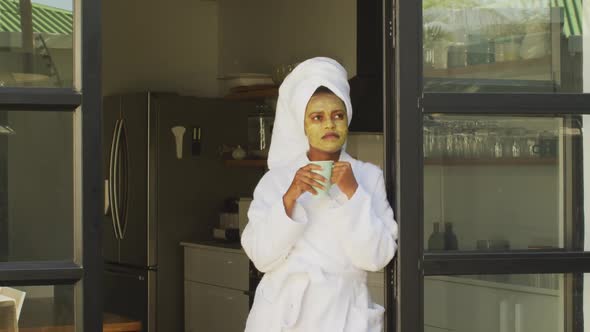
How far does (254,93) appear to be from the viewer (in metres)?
6.25

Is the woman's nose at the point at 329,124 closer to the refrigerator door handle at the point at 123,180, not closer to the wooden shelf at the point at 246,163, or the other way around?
the wooden shelf at the point at 246,163

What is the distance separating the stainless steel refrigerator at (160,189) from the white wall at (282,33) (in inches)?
16.9

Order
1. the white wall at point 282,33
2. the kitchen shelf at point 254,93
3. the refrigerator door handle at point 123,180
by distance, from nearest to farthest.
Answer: the white wall at point 282,33
the kitchen shelf at point 254,93
the refrigerator door handle at point 123,180

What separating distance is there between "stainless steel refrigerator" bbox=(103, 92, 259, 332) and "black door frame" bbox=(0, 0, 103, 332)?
3869mm

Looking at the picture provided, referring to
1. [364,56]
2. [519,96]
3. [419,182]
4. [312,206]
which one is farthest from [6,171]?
[364,56]

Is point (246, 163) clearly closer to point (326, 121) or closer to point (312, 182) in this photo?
point (326, 121)

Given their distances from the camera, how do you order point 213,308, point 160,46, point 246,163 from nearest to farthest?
1. point 213,308
2. point 246,163
3. point 160,46

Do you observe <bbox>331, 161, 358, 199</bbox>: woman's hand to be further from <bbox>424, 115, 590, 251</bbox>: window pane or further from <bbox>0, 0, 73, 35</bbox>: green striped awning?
<bbox>0, 0, 73, 35</bbox>: green striped awning

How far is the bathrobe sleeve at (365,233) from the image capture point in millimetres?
2564

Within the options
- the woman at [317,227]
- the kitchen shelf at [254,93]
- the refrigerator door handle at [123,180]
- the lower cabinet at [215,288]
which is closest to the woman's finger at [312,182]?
the woman at [317,227]

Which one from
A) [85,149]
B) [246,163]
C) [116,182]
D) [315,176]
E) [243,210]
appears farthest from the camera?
[116,182]

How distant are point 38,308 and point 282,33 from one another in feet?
13.8

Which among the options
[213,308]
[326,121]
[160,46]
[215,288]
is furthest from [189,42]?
[326,121]

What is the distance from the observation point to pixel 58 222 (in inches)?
95.3
